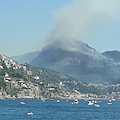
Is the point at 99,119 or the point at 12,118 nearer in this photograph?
the point at 12,118

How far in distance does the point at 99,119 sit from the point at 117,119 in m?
9.47

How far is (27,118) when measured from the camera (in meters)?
162

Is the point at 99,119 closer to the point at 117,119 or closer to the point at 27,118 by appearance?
the point at 117,119

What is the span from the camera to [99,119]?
173m

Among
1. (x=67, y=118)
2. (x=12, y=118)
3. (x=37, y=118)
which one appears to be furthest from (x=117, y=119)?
(x=12, y=118)

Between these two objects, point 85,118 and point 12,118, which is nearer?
point 12,118

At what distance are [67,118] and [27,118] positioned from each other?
18297mm

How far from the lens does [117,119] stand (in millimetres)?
177500

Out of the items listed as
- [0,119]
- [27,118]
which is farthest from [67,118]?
[0,119]

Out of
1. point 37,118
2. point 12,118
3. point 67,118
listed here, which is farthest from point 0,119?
point 67,118

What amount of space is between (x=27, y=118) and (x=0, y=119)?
1169 cm

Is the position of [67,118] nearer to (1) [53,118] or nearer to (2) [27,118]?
(1) [53,118]

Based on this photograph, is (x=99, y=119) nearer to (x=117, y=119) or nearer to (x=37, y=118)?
(x=117, y=119)

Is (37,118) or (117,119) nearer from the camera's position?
(37,118)
